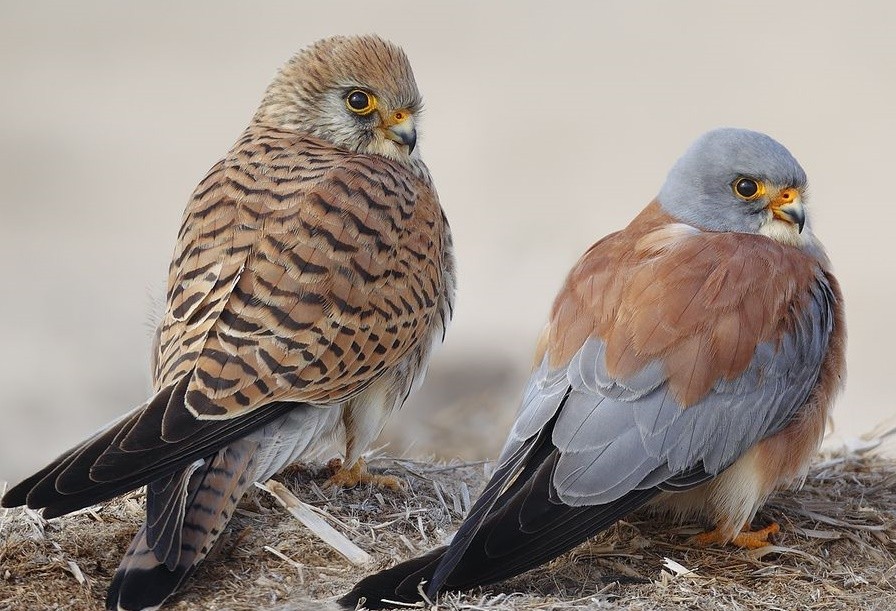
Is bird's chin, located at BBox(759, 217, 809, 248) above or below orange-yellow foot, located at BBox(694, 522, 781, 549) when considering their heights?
above

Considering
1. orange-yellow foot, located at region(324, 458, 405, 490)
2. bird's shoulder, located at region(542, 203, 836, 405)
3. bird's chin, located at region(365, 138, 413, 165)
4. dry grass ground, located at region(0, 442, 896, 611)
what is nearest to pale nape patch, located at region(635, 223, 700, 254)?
bird's shoulder, located at region(542, 203, 836, 405)

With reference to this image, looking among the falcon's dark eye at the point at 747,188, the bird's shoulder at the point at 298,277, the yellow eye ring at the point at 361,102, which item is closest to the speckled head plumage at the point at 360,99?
the yellow eye ring at the point at 361,102

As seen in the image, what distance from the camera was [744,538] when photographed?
4023mm

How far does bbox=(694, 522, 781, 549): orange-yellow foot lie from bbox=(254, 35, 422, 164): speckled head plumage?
1.81 metres

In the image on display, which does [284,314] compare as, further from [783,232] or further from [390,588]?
[783,232]

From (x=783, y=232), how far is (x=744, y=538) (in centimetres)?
108

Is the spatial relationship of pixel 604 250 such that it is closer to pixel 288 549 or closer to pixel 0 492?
pixel 288 549

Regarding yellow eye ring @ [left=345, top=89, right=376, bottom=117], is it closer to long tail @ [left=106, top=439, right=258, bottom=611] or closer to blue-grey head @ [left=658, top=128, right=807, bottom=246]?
blue-grey head @ [left=658, top=128, right=807, bottom=246]

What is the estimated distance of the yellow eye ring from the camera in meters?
4.81

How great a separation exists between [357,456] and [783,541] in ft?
4.81

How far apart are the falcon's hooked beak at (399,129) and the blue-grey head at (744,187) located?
105 cm

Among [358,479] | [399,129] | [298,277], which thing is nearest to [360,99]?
[399,129]

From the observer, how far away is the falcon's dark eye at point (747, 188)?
4.37 m

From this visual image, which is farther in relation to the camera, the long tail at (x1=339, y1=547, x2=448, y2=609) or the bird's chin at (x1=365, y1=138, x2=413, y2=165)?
the bird's chin at (x1=365, y1=138, x2=413, y2=165)
